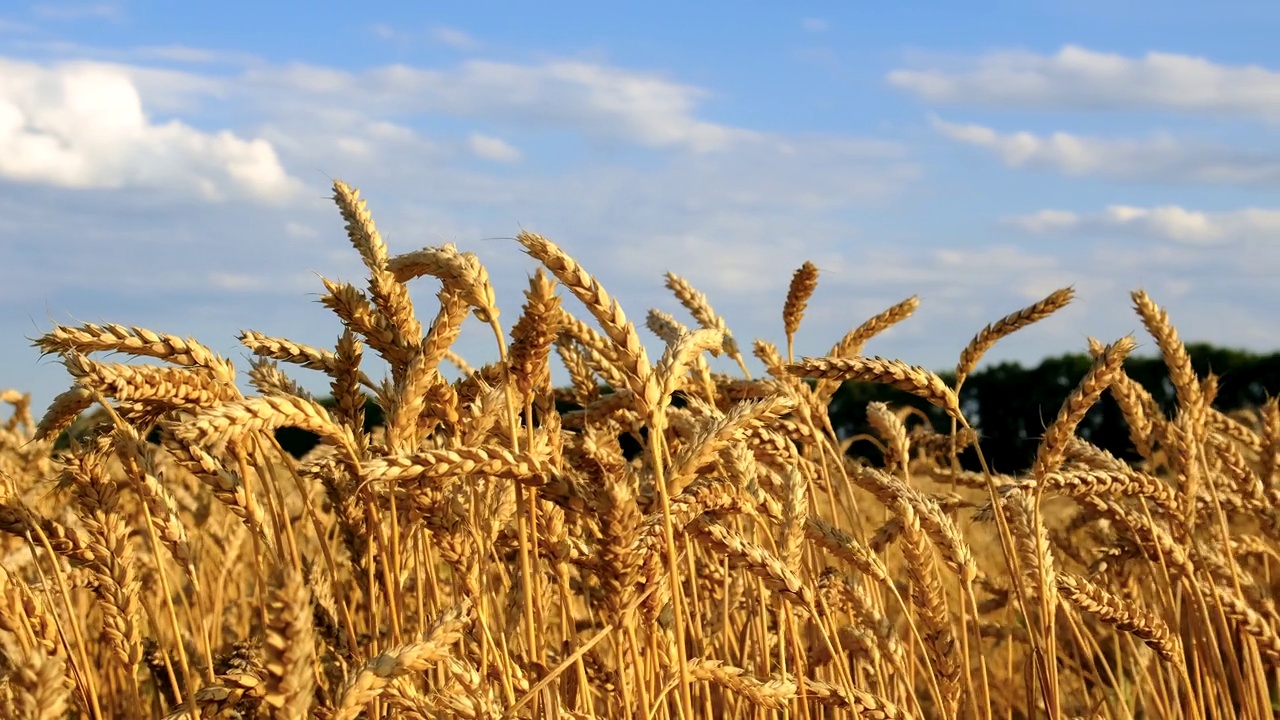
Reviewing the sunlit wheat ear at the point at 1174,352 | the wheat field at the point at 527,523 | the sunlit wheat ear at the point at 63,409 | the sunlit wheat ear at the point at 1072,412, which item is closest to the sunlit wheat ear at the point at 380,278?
the wheat field at the point at 527,523

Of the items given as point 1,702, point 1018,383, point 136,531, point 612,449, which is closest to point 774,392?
point 612,449

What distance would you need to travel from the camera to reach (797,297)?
12.4ft

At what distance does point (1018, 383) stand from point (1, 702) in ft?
57.4

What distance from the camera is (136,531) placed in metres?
5.32

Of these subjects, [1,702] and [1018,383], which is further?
[1018,383]

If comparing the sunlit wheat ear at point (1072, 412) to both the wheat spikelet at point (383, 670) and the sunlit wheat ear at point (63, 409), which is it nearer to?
the wheat spikelet at point (383, 670)

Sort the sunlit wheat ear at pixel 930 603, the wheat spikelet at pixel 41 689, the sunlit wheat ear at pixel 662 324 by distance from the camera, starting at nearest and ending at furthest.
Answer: the wheat spikelet at pixel 41 689, the sunlit wheat ear at pixel 930 603, the sunlit wheat ear at pixel 662 324

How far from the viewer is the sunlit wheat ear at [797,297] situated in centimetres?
377

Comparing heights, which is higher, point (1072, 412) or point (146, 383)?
point (146, 383)

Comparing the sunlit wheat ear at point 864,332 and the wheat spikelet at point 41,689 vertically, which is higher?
the sunlit wheat ear at point 864,332

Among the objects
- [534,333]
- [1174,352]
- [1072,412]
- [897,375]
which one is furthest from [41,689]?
[1174,352]

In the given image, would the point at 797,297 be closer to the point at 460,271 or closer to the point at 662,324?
the point at 662,324

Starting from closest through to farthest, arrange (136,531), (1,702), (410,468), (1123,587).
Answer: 1. (410,468)
2. (1,702)
3. (1123,587)
4. (136,531)

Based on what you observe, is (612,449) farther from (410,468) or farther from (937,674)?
(410,468)
